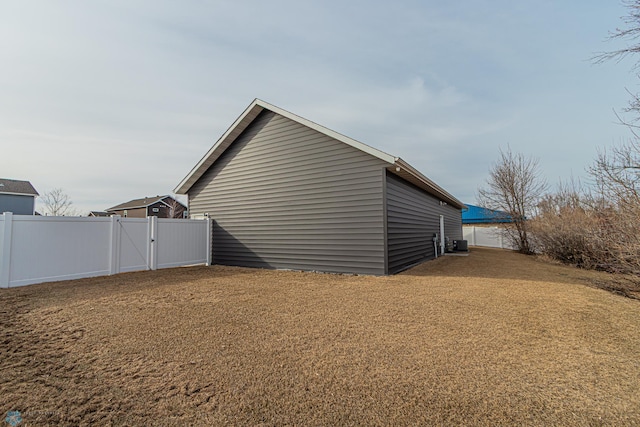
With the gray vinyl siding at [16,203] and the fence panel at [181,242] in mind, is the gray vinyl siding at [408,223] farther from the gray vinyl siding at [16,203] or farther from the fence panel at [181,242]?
the gray vinyl siding at [16,203]

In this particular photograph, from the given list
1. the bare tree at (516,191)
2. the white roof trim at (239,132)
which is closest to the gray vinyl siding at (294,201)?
the white roof trim at (239,132)

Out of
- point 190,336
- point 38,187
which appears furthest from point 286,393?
point 38,187

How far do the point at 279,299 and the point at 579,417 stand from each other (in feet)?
13.9

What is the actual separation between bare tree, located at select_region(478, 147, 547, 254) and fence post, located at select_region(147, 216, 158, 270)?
61.9 ft

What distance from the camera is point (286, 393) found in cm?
221

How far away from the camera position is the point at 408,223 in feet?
31.7

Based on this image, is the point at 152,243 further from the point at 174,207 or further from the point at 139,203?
the point at 139,203

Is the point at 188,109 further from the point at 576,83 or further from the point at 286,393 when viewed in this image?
the point at 576,83

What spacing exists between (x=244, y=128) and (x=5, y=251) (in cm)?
707

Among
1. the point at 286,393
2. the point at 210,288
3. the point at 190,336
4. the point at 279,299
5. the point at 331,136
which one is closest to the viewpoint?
the point at 286,393

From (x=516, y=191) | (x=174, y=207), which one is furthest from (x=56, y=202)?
(x=516, y=191)

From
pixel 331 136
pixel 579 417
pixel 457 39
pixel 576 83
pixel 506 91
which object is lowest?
pixel 579 417

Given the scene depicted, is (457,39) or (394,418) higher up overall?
(457,39)

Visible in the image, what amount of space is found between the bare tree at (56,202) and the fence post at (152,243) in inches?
977
